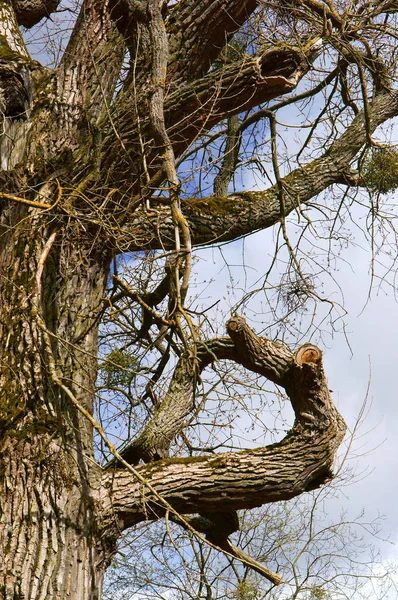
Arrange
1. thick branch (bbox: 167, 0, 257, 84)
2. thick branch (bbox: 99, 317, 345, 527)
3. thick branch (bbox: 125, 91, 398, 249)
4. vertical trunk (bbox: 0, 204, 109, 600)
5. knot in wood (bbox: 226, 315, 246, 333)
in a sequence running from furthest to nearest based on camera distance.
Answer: thick branch (bbox: 125, 91, 398, 249), thick branch (bbox: 167, 0, 257, 84), knot in wood (bbox: 226, 315, 246, 333), thick branch (bbox: 99, 317, 345, 527), vertical trunk (bbox: 0, 204, 109, 600)

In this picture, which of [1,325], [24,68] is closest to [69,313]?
[1,325]

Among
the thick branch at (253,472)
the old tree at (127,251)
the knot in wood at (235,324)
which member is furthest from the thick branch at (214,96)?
the thick branch at (253,472)

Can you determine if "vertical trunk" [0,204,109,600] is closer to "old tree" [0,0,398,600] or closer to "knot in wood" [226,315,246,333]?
"old tree" [0,0,398,600]

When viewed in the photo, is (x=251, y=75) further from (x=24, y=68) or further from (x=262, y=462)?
(x=262, y=462)

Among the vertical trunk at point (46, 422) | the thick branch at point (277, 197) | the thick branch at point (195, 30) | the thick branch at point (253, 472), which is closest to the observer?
the vertical trunk at point (46, 422)

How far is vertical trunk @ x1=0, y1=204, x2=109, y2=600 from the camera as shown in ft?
11.5

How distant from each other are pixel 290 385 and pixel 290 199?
1704 mm

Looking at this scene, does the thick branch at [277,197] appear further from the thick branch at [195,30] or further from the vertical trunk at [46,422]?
the thick branch at [195,30]

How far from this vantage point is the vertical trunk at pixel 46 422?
11.5 feet

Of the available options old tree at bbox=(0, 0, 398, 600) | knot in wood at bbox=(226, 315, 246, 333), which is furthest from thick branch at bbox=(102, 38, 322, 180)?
knot in wood at bbox=(226, 315, 246, 333)

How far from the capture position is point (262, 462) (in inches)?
159

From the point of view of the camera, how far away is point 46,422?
3.75 metres

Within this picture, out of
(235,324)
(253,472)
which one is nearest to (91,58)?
(235,324)

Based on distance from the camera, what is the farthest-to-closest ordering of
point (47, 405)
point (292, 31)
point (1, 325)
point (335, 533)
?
point (335, 533)
point (292, 31)
point (1, 325)
point (47, 405)
